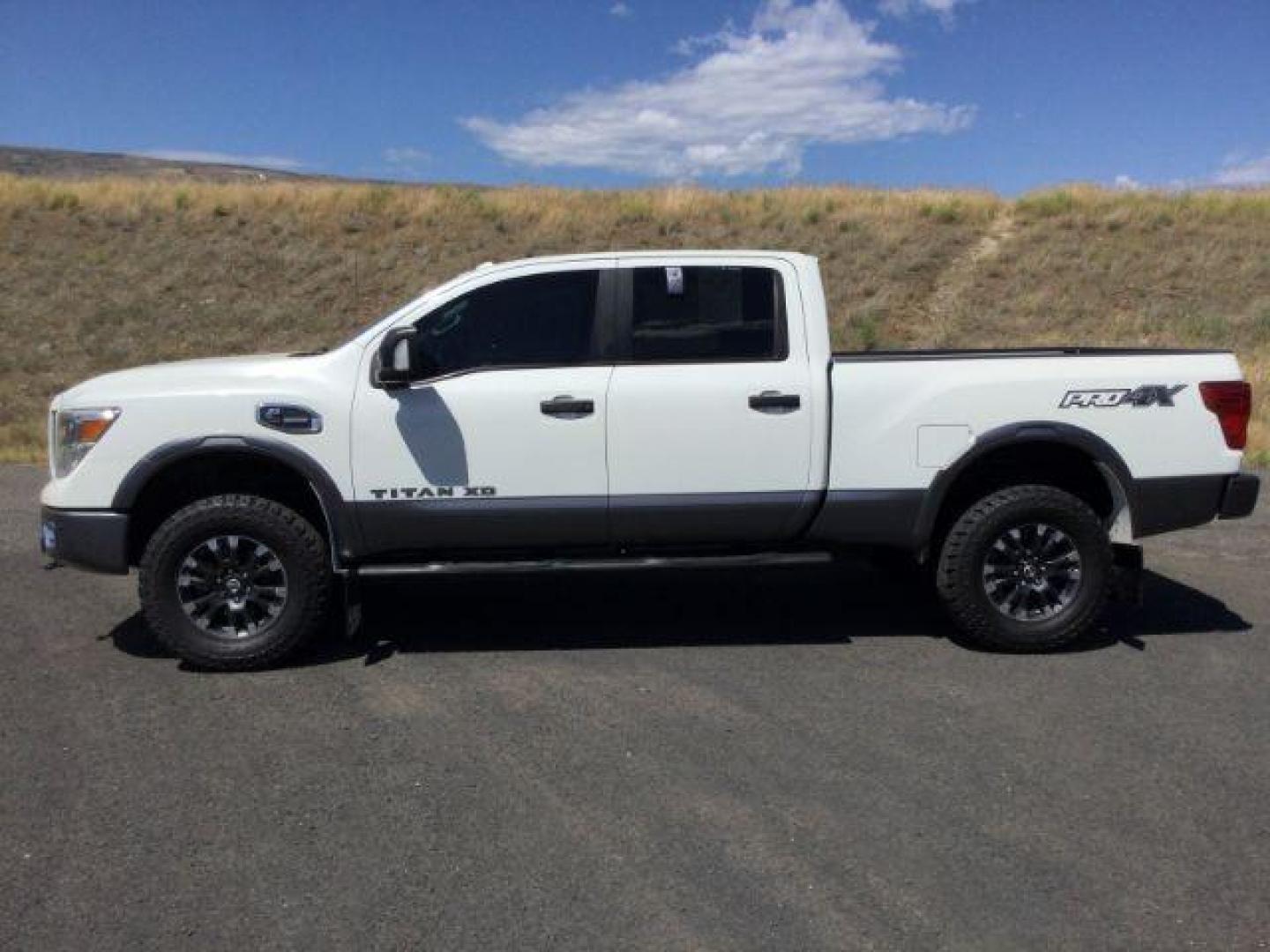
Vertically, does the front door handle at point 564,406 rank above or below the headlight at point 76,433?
above

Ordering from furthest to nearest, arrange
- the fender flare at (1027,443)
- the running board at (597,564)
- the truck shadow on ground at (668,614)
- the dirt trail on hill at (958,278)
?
the dirt trail on hill at (958,278) → the truck shadow on ground at (668,614) → the fender flare at (1027,443) → the running board at (597,564)

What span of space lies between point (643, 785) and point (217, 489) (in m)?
2.87

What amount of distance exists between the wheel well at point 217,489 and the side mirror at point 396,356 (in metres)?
0.72

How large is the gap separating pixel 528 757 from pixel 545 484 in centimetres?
151

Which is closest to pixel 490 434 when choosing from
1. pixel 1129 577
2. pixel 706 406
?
pixel 706 406

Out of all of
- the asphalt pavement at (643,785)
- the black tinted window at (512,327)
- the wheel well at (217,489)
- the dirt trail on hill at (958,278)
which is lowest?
the asphalt pavement at (643,785)

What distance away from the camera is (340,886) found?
3.56m

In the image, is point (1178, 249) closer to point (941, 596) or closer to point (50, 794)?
point (941, 596)

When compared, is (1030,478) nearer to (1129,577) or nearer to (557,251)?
(1129,577)

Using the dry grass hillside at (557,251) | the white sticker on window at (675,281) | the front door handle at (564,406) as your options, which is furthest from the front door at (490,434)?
the dry grass hillside at (557,251)

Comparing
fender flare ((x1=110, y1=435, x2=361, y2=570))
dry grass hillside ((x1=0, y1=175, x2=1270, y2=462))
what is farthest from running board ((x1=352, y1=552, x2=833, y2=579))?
dry grass hillside ((x1=0, y1=175, x2=1270, y2=462))

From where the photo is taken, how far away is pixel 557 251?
2634 cm

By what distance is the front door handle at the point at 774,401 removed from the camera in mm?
5621

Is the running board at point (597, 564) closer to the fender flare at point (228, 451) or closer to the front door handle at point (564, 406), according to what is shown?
the fender flare at point (228, 451)
